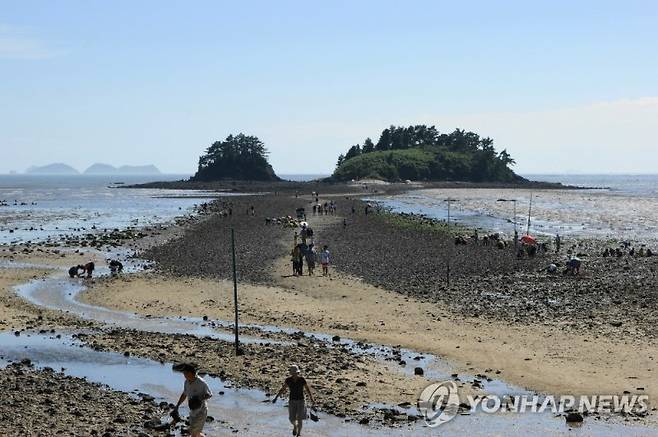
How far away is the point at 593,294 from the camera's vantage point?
31.5 metres

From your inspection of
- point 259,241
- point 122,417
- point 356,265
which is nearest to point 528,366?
point 122,417

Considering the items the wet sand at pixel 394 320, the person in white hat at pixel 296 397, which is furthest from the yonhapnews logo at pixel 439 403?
the person in white hat at pixel 296 397

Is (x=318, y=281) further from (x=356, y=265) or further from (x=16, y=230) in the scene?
(x=16, y=230)

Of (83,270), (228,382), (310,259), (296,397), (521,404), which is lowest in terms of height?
(228,382)

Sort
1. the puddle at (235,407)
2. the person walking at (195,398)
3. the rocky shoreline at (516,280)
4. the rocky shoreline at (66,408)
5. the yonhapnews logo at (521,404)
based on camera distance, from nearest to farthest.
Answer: the person walking at (195,398), the rocky shoreline at (66,408), the puddle at (235,407), the yonhapnews logo at (521,404), the rocky shoreline at (516,280)

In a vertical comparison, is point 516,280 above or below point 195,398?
below

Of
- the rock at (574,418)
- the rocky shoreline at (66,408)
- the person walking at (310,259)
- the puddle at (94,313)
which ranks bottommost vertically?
the puddle at (94,313)

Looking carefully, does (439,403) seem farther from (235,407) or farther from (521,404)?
(235,407)

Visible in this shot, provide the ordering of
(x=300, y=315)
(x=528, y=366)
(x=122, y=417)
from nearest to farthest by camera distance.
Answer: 1. (x=122, y=417)
2. (x=528, y=366)
3. (x=300, y=315)

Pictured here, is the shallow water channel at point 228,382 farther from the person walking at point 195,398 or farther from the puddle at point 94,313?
the person walking at point 195,398

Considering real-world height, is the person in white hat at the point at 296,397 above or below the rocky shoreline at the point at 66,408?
above

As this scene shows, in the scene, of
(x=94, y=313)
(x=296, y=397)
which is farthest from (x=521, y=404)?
(x=94, y=313)

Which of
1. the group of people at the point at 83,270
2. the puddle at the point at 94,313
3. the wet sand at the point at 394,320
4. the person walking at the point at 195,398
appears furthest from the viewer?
the group of people at the point at 83,270

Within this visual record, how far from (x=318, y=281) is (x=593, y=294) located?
12.5 meters
